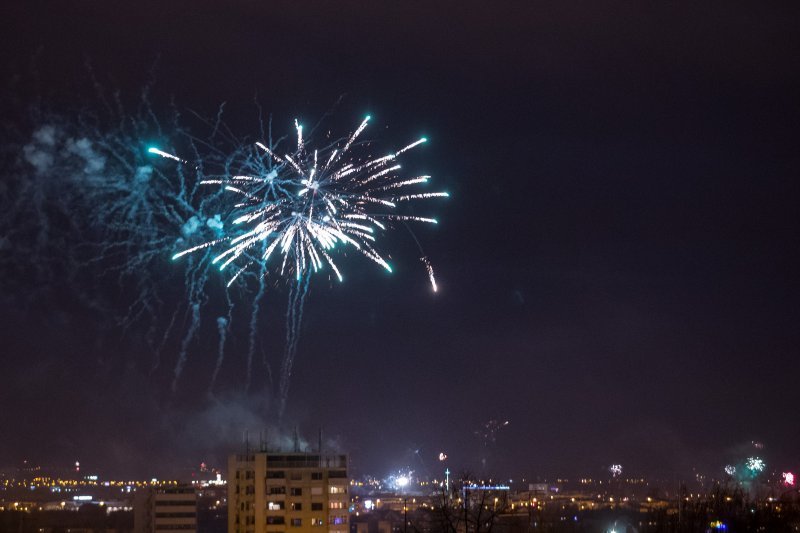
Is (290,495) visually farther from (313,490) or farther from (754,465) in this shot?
(754,465)

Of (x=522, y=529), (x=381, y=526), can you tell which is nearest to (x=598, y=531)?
(x=522, y=529)

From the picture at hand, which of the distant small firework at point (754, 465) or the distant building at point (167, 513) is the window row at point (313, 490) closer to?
the distant building at point (167, 513)

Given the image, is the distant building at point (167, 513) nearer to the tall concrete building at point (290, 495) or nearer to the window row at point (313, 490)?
the tall concrete building at point (290, 495)

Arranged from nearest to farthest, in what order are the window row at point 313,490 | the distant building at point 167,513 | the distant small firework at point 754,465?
1. the window row at point 313,490
2. the distant building at point 167,513
3. the distant small firework at point 754,465

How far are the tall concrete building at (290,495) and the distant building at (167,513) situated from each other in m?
16.8

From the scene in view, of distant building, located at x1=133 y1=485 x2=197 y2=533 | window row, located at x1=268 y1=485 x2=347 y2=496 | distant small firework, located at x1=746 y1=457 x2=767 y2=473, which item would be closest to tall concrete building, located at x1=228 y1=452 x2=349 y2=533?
window row, located at x1=268 y1=485 x2=347 y2=496

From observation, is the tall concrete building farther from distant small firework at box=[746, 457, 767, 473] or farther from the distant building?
distant small firework at box=[746, 457, 767, 473]

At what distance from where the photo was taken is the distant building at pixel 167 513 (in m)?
56.5

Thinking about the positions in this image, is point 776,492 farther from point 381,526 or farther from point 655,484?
point 381,526

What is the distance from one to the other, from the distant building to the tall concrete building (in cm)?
1683

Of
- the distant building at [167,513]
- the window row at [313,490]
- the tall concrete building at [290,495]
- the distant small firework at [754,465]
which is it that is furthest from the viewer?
the distant small firework at [754,465]

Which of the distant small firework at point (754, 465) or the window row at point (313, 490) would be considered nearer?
the window row at point (313, 490)

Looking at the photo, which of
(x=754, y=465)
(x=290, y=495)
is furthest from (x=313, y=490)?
(x=754, y=465)

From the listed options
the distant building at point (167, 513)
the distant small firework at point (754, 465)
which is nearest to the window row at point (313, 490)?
the distant building at point (167, 513)
